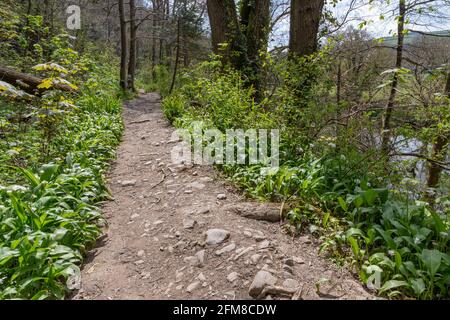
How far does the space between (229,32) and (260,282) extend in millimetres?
6271

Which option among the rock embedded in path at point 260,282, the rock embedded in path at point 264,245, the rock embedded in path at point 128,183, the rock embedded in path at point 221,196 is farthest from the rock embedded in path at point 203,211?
the rock embedded in path at point 128,183

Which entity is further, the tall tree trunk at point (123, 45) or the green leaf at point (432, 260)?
the tall tree trunk at point (123, 45)

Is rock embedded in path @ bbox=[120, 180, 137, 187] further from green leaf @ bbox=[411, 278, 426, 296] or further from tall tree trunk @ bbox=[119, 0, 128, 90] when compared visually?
tall tree trunk @ bbox=[119, 0, 128, 90]

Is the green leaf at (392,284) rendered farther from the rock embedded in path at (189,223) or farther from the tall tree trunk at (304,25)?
the tall tree trunk at (304,25)

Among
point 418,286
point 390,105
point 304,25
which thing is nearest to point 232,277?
point 418,286

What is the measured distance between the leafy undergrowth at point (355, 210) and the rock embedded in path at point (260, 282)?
61 centimetres

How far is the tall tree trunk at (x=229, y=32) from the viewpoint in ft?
22.3

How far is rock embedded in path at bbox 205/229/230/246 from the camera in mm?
2408

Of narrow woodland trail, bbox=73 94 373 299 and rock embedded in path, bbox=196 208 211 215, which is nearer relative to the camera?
narrow woodland trail, bbox=73 94 373 299

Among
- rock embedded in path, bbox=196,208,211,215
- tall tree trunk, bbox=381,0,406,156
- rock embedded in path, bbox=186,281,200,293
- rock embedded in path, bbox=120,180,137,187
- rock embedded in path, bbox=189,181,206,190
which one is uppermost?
tall tree trunk, bbox=381,0,406,156

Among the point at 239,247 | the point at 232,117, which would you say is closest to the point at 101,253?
the point at 239,247

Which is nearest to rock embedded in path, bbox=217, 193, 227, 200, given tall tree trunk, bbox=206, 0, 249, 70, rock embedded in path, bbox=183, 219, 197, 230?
rock embedded in path, bbox=183, 219, 197, 230

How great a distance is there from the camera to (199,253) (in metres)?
2.34

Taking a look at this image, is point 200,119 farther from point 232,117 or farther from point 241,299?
point 241,299
